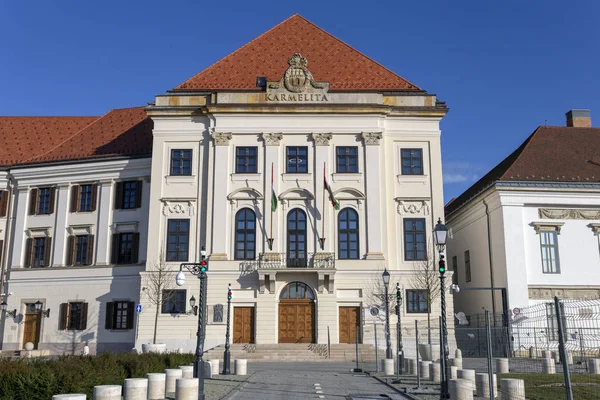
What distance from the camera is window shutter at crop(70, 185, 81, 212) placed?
4316cm

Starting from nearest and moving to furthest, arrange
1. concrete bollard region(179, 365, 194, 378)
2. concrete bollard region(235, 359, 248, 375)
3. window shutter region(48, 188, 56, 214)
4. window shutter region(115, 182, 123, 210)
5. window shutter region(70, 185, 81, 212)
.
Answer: concrete bollard region(179, 365, 194, 378)
concrete bollard region(235, 359, 248, 375)
window shutter region(115, 182, 123, 210)
window shutter region(70, 185, 81, 212)
window shutter region(48, 188, 56, 214)

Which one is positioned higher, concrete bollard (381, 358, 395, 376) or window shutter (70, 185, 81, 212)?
window shutter (70, 185, 81, 212)

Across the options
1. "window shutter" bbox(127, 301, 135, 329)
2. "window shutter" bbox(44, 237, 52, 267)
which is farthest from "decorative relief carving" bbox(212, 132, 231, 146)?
"window shutter" bbox(44, 237, 52, 267)

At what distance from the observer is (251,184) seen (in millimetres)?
39500

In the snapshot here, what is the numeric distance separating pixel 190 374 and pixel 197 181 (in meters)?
20.9

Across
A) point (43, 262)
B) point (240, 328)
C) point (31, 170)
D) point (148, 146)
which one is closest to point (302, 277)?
point (240, 328)

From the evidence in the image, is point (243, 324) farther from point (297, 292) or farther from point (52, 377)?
point (52, 377)

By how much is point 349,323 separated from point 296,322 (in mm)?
3046

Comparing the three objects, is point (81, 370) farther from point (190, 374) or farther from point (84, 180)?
point (84, 180)

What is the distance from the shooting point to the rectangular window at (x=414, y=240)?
38.8m

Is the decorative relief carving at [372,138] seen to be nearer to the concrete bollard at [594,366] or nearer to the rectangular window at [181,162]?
the rectangular window at [181,162]

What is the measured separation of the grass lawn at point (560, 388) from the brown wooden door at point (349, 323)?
17068mm

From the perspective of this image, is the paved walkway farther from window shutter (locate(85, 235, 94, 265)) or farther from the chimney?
the chimney

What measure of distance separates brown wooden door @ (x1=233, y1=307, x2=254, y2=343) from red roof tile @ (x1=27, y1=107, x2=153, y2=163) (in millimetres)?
12431
